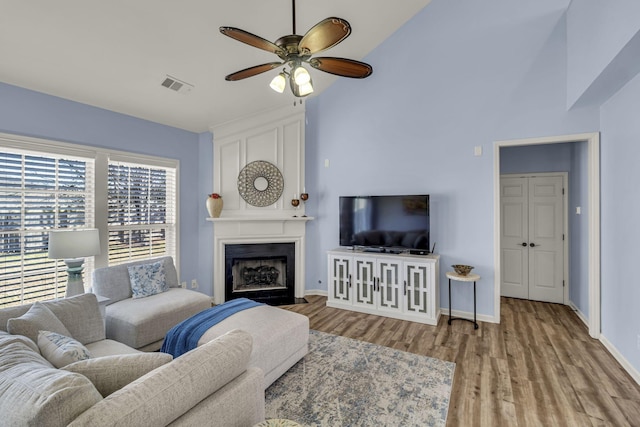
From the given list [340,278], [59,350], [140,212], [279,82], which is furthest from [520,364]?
[140,212]

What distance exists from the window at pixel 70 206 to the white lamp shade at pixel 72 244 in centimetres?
56

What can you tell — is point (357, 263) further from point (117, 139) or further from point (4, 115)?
point (4, 115)

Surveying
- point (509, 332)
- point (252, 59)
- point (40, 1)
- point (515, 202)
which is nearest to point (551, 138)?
point (515, 202)

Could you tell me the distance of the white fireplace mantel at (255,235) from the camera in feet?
14.9

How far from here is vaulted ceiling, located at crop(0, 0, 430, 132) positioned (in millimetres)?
2463

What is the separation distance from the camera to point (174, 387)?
1141 millimetres

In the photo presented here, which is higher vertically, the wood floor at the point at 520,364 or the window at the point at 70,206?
the window at the point at 70,206

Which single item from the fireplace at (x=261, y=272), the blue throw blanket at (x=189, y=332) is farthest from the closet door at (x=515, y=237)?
the blue throw blanket at (x=189, y=332)

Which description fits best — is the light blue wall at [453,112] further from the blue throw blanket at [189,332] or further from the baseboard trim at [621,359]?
the blue throw blanket at [189,332]

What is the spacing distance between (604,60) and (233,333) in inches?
131

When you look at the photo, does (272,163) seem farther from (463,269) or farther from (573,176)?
(573,176)

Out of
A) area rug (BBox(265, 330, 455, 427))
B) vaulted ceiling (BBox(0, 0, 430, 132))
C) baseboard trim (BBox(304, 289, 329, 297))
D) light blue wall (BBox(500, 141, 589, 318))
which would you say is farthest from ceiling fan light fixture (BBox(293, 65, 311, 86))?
light blue wall (BBox(500, 141, 589, 318))

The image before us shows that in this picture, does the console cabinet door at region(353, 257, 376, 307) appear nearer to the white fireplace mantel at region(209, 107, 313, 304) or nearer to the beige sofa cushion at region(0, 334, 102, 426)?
the white fireplace mantel at region(209, 107, 313, 304)

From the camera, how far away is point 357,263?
13.7 ft
